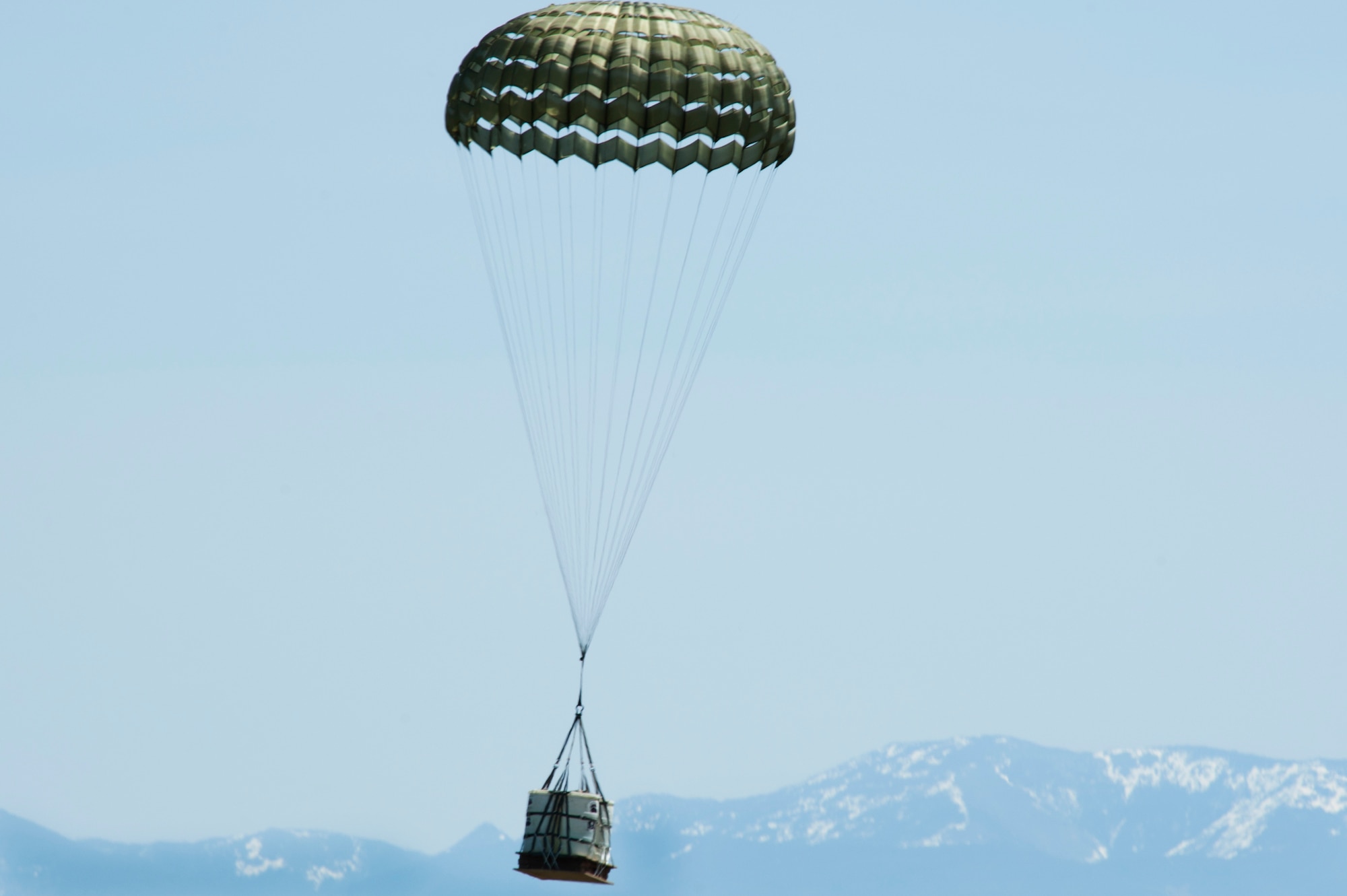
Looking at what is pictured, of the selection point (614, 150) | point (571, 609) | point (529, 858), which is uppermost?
point (614, 150)

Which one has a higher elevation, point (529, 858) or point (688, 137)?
point (688, 137)

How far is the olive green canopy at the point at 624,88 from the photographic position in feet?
116

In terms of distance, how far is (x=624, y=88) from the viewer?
3528 cm

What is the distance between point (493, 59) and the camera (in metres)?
36.3

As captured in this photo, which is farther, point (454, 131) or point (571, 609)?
point (454, 131)

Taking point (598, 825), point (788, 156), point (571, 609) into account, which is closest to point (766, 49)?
point (788, 156)

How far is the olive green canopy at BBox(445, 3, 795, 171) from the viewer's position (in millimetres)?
35438

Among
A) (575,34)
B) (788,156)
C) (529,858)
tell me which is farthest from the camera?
(788,156)

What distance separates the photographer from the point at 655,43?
35.8m

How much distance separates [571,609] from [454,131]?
8.88 metres

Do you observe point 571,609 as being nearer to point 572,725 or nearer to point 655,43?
point 572,725

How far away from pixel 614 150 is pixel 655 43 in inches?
78.3

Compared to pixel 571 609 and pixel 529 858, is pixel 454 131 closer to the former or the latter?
pixel 571 609

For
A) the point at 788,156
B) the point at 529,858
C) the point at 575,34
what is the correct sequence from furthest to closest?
the point at 788,156, the point at 575,34, the point at 529,858
